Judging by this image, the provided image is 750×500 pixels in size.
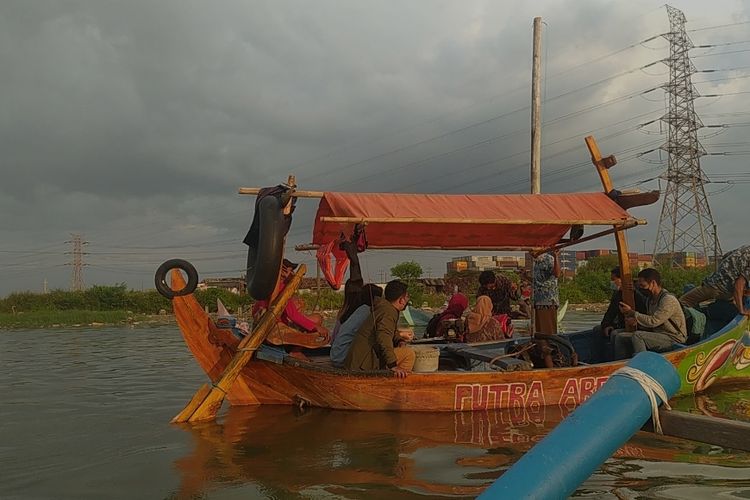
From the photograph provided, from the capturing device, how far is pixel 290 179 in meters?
6.18

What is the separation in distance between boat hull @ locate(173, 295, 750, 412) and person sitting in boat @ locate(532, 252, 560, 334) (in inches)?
87.1

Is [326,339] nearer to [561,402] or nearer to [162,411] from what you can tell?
[162,411]

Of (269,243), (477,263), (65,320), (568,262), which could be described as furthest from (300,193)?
(477,263)

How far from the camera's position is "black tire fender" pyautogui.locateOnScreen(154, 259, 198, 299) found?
6.38 meters

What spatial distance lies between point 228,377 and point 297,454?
1461 mm

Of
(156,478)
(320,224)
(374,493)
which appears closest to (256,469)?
(156,478)

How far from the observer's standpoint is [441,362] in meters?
7.41

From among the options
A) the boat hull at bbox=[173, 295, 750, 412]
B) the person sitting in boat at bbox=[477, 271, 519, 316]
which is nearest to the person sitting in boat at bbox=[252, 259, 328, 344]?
the boat hull at bbox=[173, 295, 750, 412]

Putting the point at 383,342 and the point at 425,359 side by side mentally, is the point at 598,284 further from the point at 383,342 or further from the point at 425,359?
the point at 383,342

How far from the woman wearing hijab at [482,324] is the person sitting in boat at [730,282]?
9.00 ft

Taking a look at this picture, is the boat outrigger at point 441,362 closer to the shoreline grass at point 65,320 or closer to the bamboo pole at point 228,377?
the bamboo pole at point 228,377

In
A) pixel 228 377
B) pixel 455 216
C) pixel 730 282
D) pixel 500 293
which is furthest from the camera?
pixel 500 293

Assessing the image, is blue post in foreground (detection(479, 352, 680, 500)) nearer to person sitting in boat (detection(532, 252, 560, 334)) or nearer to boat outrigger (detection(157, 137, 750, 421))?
boat outrigger (detection(157, 137, 750, 421))

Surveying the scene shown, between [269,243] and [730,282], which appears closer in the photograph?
[269,243]
